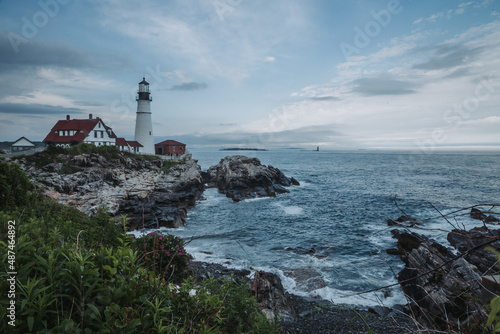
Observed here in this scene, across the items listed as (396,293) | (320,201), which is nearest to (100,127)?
(320,201)

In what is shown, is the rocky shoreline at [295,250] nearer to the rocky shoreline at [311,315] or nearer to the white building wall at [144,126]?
the rocky shoreline at [311,315]

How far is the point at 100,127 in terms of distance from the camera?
4500cm

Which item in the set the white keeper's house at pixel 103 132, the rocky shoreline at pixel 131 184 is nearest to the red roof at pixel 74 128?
the white keeper's house at pixel 103 132

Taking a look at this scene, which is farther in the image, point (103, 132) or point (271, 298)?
point (103, 132)

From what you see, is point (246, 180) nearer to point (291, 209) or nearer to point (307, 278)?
point (291, 209)

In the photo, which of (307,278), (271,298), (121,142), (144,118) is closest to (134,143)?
(121,142)

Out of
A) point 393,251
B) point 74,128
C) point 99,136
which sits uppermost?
point 74,128

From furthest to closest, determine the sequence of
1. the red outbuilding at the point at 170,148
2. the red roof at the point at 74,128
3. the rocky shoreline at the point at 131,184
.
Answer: the red outbuilding at the point at 170,148 < the red roof at the point at 74,128 < the rocky shoreline at the point at 131,184

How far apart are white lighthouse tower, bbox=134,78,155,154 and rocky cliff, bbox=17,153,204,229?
16630mm

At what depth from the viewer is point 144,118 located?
5172 cm

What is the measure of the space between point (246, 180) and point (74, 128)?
1216 inches

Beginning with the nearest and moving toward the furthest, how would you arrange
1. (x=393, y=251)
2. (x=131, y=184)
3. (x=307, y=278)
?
(x=307, y=278) < (x=393, y=251) < (x=131, y=184)

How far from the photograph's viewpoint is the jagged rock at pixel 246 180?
4084 centimetres

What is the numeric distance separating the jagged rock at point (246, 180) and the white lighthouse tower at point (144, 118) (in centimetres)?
1643
